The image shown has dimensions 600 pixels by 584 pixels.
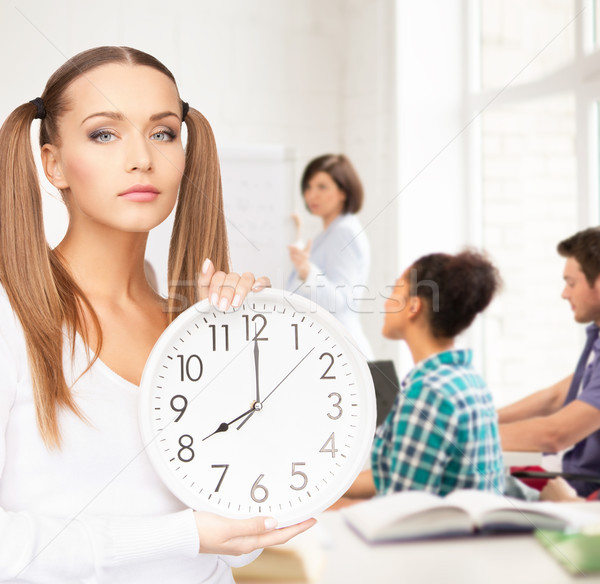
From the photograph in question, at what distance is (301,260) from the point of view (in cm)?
139

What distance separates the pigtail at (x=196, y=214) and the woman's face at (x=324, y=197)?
32.4 inches

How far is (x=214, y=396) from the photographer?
65 cm

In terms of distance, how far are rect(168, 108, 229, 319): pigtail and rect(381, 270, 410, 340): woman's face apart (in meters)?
0.69

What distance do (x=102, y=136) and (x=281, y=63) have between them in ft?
2.67

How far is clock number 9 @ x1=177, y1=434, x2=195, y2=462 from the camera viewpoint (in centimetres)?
63

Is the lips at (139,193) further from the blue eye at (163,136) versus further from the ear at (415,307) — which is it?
the ear at (415,307)

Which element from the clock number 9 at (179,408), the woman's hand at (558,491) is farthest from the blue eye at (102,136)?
the woman's hand at (558,491)

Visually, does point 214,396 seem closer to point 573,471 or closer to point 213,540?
point 213,540

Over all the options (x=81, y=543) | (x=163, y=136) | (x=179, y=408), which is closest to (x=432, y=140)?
(x=163, y=136)

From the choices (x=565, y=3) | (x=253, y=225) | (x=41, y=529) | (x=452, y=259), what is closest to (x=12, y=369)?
(x=41, y=529)

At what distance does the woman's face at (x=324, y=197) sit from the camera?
154cm

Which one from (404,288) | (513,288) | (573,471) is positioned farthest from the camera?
(513,288)

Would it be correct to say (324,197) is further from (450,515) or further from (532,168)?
(450,515)

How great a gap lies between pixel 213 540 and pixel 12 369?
0.24 m
